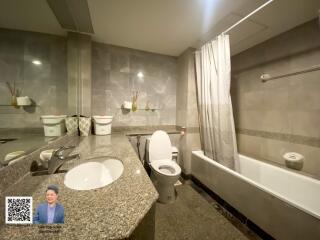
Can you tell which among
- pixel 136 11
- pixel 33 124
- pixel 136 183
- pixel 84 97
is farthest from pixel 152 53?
pixel 136 183

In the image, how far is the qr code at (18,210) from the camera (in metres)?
0.44

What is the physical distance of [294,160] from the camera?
1667 millimetres

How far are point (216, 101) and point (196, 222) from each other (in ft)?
4.79

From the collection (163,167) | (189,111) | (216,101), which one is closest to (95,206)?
(163,167)

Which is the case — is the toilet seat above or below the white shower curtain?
below

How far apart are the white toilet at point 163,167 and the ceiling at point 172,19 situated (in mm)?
1455

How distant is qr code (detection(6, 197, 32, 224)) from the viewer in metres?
0.44

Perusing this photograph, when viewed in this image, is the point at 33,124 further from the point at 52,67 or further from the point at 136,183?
the point at 136,183

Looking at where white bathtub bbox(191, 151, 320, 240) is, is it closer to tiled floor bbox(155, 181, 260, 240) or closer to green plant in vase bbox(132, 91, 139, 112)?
tiled floor bbox(155, 181, 260, 240)

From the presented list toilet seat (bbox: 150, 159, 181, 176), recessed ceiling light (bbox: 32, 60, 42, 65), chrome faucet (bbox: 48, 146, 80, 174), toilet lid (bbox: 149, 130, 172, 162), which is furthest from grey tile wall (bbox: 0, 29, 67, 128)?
toilet seat (bbox: 150, 159, 181, 176)

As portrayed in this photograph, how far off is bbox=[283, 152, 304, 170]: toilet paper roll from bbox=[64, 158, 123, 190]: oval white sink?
1.93 meters

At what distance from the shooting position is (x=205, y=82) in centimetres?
216

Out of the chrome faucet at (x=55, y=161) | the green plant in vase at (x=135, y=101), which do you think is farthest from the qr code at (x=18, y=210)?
the green plant in vase at (x=135, y=101)

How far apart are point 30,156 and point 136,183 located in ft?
2.05
